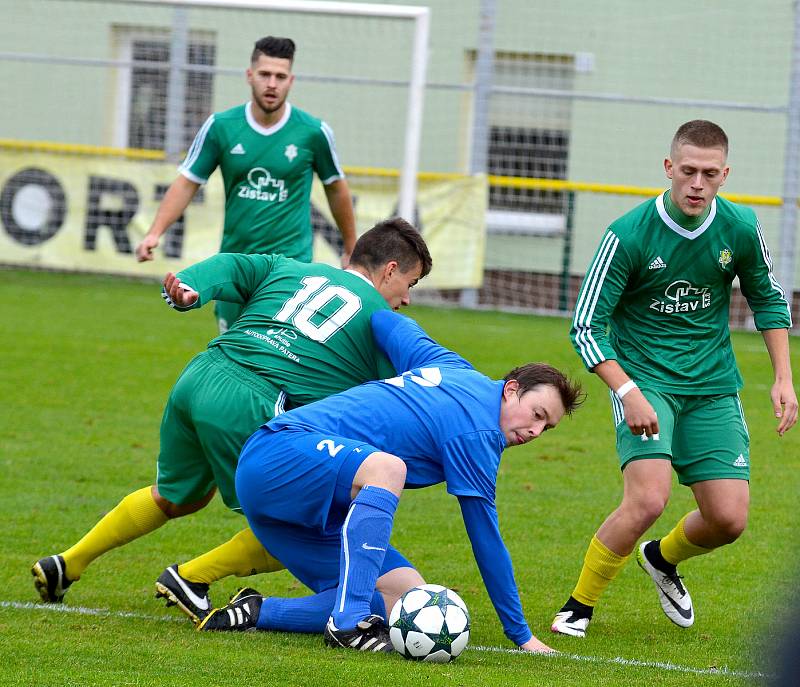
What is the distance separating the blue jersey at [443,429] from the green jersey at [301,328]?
0.88ft

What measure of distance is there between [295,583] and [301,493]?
139 cm

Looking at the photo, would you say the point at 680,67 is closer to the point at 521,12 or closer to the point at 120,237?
the point at 521,12

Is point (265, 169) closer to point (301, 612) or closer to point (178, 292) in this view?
point (178, 292)

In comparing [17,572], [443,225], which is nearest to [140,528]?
[17,572]

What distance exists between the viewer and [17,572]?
555cm

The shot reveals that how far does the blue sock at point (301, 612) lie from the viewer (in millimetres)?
4695

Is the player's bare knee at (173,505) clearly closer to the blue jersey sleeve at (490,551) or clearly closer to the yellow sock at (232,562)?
the yellow sock at (232,562)

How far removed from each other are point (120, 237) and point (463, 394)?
12224 mm

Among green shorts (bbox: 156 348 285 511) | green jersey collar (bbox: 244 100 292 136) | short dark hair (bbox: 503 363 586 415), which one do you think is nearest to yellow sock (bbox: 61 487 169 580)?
green shorts (bbox: 156 348 285 511)

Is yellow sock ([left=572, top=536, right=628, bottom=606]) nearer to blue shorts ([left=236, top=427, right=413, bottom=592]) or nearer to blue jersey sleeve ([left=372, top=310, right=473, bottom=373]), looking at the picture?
blue shorts ([left=236, top=427, right=413, bottom=592])

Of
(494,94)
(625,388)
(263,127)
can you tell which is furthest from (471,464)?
(494,94)

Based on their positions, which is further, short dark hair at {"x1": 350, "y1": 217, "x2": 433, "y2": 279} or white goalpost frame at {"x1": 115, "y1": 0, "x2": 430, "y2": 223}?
white goalpost frame at {"x1": 115, "y1": 0, "x2": 430, "y2": 223}

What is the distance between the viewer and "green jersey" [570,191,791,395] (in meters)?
5.17

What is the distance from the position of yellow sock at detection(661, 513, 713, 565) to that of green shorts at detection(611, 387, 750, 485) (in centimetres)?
24
